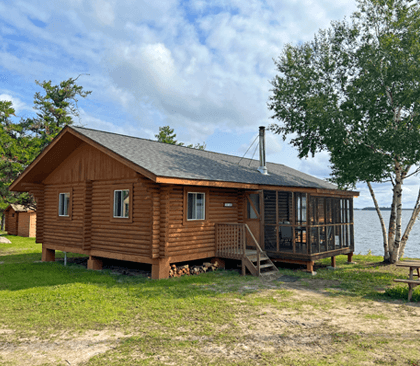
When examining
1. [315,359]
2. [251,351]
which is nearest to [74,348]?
[251,351]

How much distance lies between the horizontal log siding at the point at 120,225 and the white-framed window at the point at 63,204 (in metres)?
2.02

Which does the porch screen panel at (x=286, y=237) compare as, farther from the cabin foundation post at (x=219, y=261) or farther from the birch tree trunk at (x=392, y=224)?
the birch tree trunk at (x=392, y=224)

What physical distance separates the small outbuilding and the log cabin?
15.7m

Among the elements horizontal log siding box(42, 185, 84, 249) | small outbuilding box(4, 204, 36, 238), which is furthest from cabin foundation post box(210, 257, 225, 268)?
small outbuilding box(4, 204, 36, 238)

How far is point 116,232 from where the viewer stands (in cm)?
1259

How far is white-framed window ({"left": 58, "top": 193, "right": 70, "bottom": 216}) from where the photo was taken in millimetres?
14992

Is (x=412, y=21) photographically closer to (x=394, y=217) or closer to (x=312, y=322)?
(x=394, y=217)

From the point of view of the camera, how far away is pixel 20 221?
31.2 metres

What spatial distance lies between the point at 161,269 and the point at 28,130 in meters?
31.7

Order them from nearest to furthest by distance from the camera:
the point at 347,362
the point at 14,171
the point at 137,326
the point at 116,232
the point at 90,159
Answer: the point at 347,362 → the point at 137,326 → the point at 116,232 → the point at 90,159 → the point at 14,171

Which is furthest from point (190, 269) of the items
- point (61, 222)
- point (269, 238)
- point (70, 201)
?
point (61, 222)

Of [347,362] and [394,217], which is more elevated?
[394,217]

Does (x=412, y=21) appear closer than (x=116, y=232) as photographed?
No

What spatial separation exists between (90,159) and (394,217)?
45.8 ft
